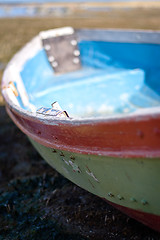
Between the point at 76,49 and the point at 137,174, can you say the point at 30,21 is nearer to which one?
the point at 76,49

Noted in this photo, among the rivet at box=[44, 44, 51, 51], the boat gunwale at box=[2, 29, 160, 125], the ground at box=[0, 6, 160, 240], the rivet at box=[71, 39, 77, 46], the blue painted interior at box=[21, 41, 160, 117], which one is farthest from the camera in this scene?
the rivet at box=[71, 39, 77, 46]

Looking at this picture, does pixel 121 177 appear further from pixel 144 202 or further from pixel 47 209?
pixel 47 209

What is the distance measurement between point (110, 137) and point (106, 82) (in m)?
2.62

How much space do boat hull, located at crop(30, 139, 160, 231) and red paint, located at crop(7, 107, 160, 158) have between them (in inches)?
2.8

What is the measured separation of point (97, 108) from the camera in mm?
4164

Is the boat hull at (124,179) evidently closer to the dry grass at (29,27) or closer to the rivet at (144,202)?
the rivet at (144,202)

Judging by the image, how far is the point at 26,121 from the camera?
2.61 meters

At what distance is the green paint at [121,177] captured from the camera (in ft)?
6.39

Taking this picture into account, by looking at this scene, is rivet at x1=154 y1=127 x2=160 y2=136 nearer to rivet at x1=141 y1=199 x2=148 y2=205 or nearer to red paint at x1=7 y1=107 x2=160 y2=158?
red paint at x1=7 y1=107 x2=160 y2=158

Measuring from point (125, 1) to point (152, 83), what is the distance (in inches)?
960

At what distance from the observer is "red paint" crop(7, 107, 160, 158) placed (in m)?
1.75

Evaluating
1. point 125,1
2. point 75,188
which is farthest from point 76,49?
point 125,1

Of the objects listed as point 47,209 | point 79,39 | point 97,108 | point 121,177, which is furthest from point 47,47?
point 121,177

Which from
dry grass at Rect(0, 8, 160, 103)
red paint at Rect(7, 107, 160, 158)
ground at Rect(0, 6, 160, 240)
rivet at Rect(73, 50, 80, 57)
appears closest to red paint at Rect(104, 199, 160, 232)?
ground at Rect(0, 6, 160, 240)
